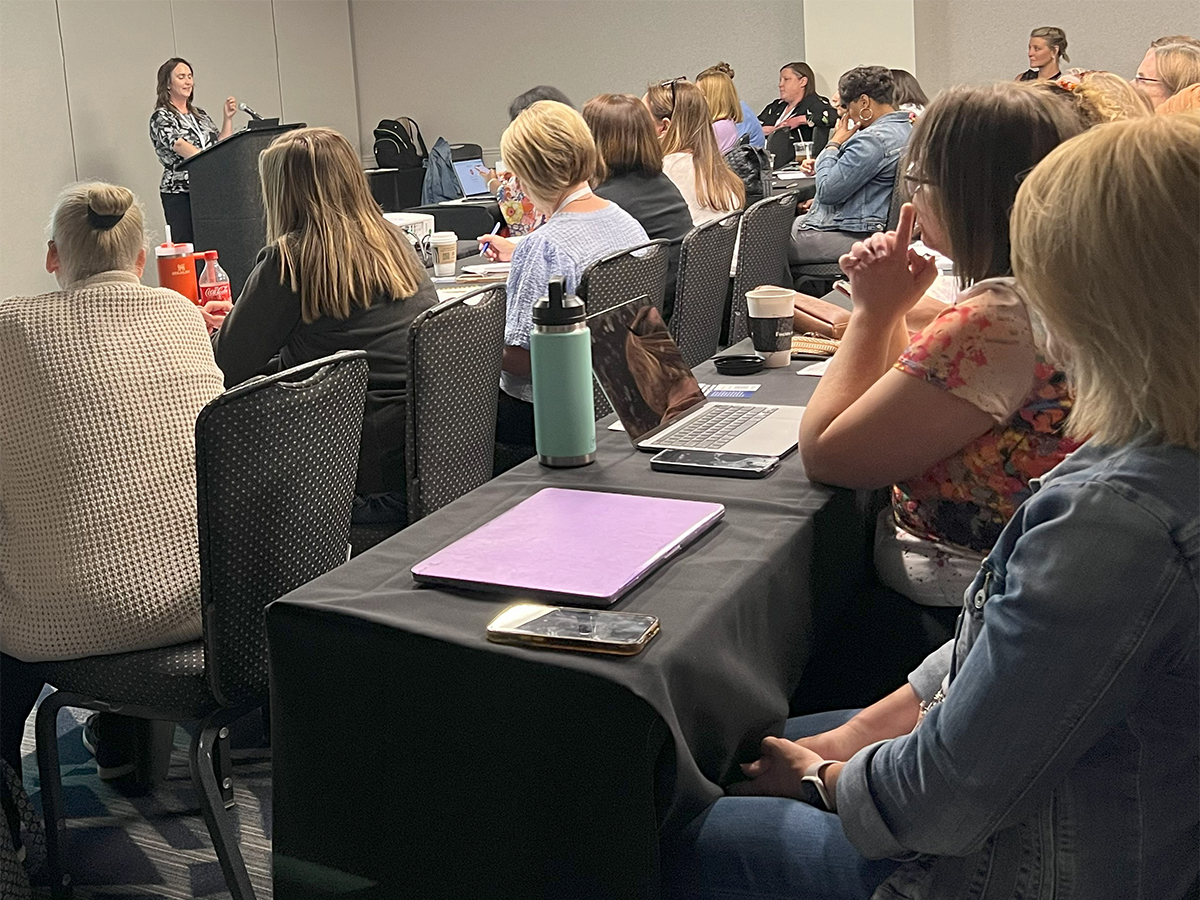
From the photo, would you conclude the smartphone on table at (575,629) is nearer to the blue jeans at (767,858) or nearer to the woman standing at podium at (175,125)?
the blue jeans at (767,858)

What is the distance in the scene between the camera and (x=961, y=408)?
1431 mm

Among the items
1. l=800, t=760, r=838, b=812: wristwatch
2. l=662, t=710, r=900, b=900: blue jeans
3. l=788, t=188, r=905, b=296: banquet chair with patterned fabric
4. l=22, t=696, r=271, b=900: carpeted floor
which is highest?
l=788, t=188, r=905, b=296: banquet chair with patterned fabric

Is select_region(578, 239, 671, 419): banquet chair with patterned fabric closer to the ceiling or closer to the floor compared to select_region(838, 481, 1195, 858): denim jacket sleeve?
closer to the ceiling

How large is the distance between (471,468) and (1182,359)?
5.72ft

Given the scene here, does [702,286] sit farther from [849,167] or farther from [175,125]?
[175,125]

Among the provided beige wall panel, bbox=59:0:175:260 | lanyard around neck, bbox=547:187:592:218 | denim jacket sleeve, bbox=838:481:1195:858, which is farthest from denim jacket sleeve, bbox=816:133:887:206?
beige wall panel, bbox=59:0:175:260

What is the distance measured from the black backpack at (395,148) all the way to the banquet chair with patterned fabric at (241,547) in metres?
8.36

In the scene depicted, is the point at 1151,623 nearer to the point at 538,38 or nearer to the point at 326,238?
the point at 326,238

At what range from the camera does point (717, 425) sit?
5.91ft

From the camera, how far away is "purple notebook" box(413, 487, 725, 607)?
121cm

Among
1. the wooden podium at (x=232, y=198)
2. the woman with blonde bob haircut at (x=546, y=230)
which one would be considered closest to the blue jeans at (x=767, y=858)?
the woman with blonde bob haircut at (x=546, y=230)

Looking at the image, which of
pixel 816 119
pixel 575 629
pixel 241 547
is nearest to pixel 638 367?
pixel 241 547

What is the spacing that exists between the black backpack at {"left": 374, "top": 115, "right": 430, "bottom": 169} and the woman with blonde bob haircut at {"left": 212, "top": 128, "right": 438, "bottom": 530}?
7.40 meters

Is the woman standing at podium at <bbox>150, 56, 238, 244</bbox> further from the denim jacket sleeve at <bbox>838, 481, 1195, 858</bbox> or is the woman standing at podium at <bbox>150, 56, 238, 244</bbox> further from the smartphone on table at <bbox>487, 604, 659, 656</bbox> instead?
the denim jacket sleeve at <bbox>838, 481, 1195, 858</bbox>
